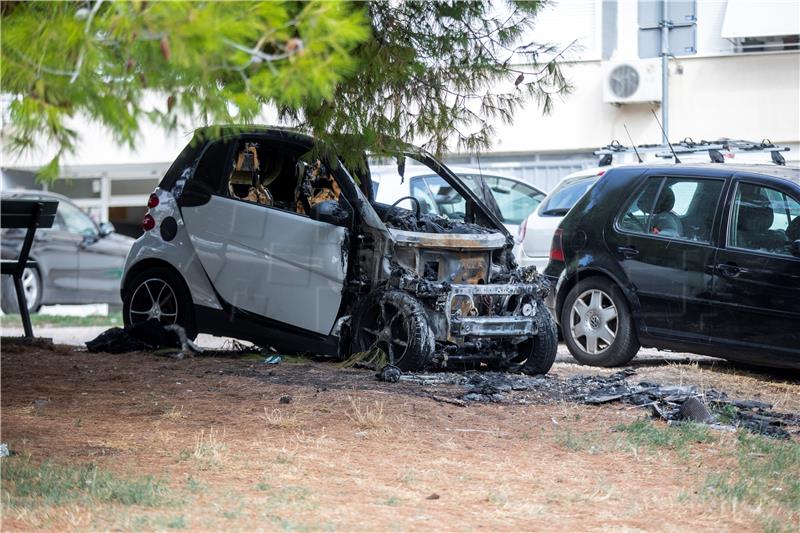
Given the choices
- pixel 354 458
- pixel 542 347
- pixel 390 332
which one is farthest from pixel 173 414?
pixel 542 347

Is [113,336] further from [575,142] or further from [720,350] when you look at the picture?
[575,142]

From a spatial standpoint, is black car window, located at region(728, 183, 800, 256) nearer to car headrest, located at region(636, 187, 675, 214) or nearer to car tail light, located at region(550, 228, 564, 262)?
car headrest, located at region(636, 187, 675, 214)

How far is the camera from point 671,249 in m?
10.2

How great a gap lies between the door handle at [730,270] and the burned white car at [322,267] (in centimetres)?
142

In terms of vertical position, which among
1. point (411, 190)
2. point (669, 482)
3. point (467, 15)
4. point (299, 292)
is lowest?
point (669, 482)

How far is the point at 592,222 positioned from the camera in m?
10.9

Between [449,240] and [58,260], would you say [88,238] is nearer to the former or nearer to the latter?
[58,260]

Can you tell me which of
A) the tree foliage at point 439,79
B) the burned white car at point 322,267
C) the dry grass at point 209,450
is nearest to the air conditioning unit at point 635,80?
the burned white car at point 322,267

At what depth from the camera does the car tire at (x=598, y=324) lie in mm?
10516

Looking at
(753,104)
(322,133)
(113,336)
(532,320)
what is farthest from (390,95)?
(753,104)

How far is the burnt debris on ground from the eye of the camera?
7688 millimetres

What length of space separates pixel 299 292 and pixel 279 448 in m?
3.48

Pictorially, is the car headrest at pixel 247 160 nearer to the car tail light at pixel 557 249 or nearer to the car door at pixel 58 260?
the car tail light at pixel 557 249

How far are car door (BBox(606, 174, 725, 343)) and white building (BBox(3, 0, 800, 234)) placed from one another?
11.2m
